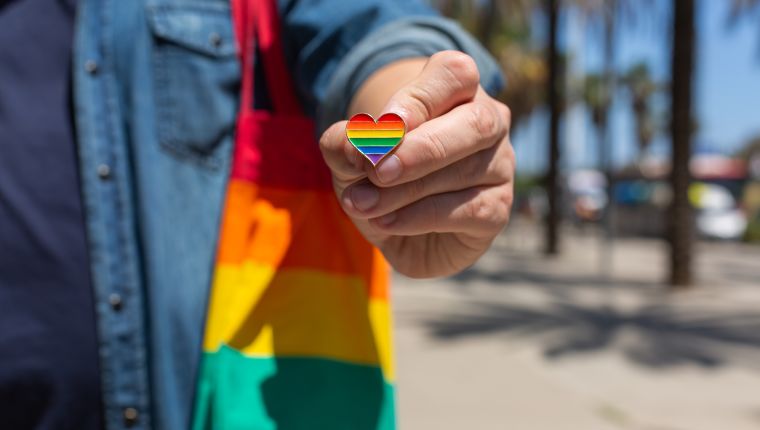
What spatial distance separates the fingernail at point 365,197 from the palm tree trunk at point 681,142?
9.59m

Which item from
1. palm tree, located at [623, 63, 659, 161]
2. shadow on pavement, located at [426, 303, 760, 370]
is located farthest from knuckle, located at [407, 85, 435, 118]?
palm tree, located at [623, 63, 659, 161]

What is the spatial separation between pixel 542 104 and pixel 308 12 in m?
34.2

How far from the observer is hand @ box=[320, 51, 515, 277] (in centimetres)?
85

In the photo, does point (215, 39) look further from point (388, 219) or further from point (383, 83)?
point (388, 219)

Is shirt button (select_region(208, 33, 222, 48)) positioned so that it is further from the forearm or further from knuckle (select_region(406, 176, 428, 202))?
knuckle (select_region(406, 176, 428, 202))

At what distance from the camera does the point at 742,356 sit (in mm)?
6250

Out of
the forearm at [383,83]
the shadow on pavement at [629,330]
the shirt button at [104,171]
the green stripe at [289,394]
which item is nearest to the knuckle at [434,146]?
the forearm at [383,83]

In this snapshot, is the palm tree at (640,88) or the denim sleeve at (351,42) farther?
the palm tree at (640,88)

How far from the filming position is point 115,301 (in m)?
1.15

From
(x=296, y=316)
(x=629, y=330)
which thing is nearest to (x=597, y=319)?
(x=629, y=330)

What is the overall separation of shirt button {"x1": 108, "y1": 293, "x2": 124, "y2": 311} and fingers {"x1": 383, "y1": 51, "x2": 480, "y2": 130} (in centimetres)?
61

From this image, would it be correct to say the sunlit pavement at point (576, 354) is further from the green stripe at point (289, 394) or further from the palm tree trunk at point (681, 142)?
the green stripe at point (289, 394)

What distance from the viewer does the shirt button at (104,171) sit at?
46.4 inches

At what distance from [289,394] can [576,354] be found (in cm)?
565
